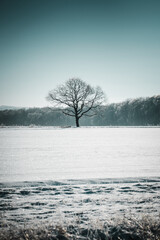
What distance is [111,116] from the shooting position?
28297 millimetres

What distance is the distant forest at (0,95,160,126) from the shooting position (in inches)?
925

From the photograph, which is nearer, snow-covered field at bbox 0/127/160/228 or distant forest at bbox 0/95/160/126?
snow-covered field at bbox 0/127/160/228

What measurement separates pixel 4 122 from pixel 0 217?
87.9 ft

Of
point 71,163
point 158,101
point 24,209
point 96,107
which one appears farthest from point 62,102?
point 24,209

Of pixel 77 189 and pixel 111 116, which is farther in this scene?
pixel 111 116

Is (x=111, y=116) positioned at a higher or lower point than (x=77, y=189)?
higher

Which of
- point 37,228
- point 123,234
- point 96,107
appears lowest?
point 123,234

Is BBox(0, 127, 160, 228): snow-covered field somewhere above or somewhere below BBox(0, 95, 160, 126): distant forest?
below

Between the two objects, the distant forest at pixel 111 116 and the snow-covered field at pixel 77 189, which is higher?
the distant forest at pixel 111 116

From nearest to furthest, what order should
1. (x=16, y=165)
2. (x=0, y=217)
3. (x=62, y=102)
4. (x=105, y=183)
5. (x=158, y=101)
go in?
(x=0, y=217) < (x=105, y=183) < (x=16, y=165) < (x=62, y=102) < (x=158, y=101)

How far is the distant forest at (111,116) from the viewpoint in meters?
23.5

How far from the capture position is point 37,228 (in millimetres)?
1380

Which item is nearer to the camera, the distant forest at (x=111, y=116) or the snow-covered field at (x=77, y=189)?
the snow-covered field at (x=77, y=189)

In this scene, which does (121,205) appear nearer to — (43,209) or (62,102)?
(43,209)
